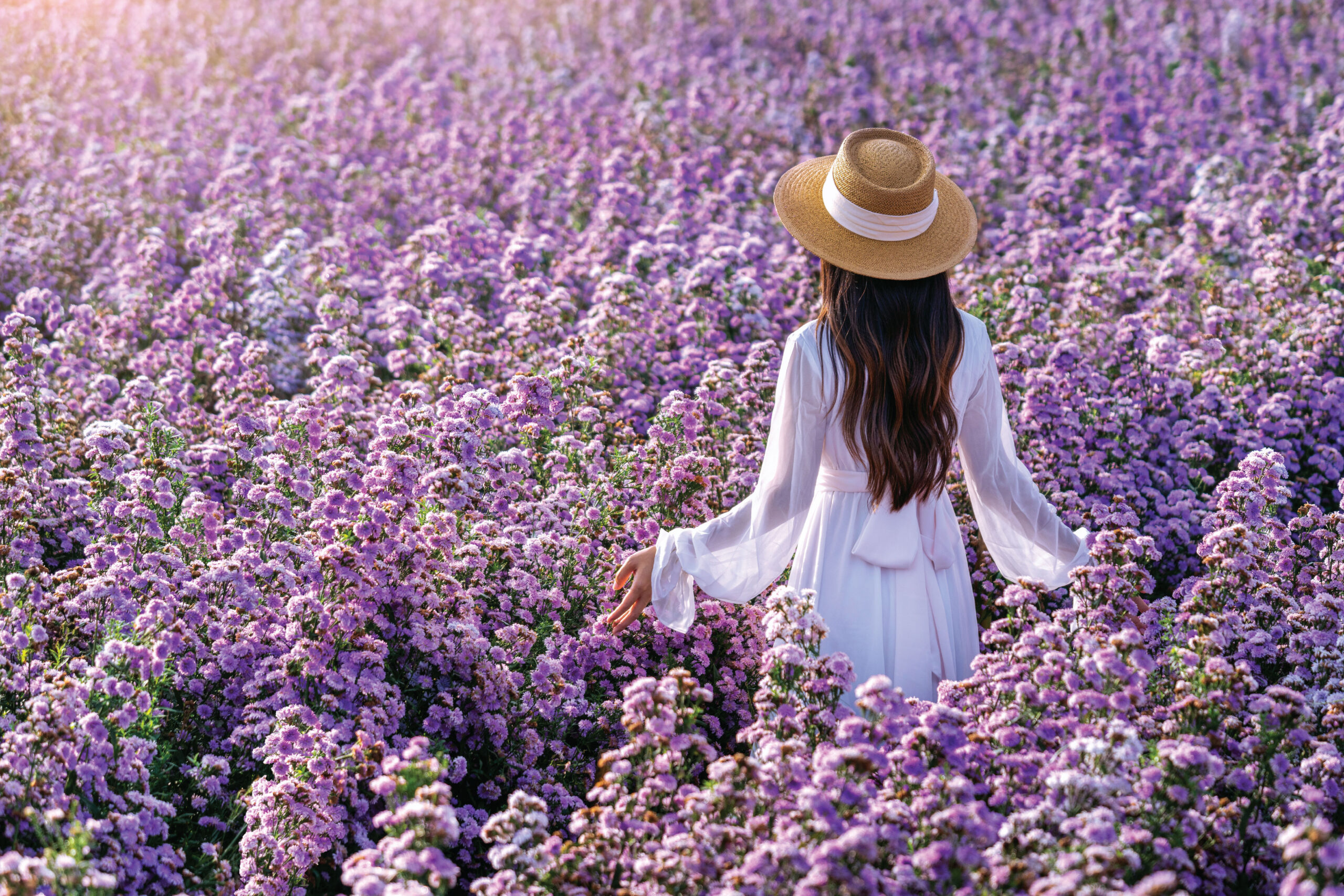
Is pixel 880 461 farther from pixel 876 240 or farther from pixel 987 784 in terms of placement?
pixel 987 784

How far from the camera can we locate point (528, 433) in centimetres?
576

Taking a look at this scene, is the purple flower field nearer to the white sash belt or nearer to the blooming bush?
the blooming bush

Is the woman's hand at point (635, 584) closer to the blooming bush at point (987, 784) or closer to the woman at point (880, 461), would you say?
the woman at point (880, 461)

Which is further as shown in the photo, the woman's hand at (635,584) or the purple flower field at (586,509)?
the woman's hand at (635,584)

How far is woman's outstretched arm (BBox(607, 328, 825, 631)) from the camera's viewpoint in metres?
3.94

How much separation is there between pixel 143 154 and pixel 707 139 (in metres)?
6.08

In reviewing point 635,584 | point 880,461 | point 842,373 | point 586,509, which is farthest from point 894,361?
point 586,509

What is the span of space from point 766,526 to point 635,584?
0.61 meters

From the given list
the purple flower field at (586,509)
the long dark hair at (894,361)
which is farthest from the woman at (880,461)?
the purple flower field at (586,509)

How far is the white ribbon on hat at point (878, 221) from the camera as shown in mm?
3895

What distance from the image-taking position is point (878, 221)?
3896mm

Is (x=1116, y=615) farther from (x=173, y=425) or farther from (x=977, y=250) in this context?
(x=977, y=250)

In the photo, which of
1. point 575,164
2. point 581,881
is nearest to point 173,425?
point 581,881

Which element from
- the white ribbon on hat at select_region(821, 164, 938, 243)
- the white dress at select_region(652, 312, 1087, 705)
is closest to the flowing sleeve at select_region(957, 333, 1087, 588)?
the white dress at select_region(652, 312, 1087, 705)
